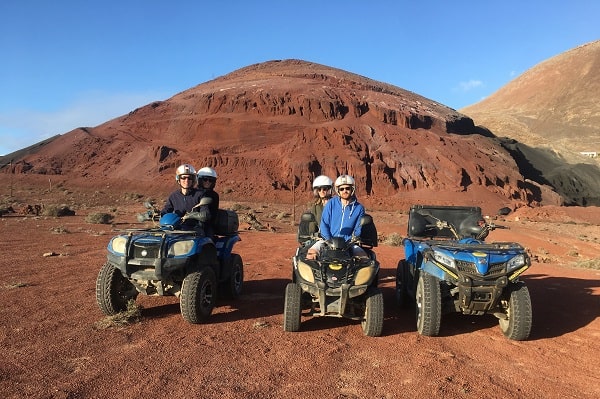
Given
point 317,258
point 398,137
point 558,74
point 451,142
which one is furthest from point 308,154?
point 558,74

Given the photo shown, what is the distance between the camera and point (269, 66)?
7962 centimetres

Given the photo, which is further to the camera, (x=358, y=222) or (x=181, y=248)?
(x=358, y=222)

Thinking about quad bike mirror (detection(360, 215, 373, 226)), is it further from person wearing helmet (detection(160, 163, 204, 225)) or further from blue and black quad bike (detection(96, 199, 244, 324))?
person wearing helmet (detection(160, 163, 204, 225))

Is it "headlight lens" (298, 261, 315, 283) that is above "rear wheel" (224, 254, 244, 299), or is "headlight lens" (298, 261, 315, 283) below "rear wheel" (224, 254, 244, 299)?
above

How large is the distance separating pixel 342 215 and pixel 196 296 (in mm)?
2363

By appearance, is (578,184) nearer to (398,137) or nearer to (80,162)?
(398,137)

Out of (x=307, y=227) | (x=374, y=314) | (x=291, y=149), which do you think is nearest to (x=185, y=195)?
A: (x=307, y=227)

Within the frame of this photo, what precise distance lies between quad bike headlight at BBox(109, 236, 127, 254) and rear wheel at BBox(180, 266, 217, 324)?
0.92 meters

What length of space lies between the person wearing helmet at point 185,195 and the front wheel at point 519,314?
Result: 4756 mm

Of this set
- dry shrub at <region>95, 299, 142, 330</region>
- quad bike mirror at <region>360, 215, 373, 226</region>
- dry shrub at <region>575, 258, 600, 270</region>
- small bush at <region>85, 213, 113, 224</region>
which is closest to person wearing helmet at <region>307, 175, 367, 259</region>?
quad bike mirror at <region>360, 215, 373, 226</region>

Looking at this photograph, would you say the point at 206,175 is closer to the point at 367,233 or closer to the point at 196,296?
the point at 196,296

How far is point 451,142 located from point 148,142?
37.0 m

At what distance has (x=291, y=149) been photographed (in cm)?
4916

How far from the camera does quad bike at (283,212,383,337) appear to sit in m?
5.55
